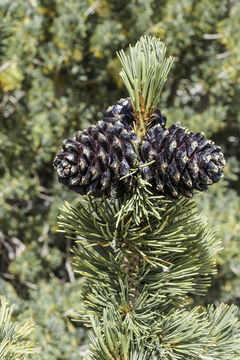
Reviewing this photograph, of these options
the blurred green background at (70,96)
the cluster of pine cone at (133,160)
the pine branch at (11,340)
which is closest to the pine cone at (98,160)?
the cluster of pine cone at (133,160)

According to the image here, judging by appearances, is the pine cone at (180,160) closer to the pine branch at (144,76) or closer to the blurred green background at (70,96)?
the pine branch at (144,76)

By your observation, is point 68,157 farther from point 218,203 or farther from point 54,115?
point 218,203

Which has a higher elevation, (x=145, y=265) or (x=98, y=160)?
(x=98, y=160)

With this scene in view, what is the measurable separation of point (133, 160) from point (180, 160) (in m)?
0.04

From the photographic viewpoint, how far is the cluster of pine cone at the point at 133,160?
0.26m

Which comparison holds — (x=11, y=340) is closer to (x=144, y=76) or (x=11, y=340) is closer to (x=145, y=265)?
(x=145, y=265)

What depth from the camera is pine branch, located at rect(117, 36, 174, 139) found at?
29 cm

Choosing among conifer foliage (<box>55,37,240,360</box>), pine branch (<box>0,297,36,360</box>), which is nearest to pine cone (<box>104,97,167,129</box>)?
conifer foliage (<box>55,37,240,360</box>)

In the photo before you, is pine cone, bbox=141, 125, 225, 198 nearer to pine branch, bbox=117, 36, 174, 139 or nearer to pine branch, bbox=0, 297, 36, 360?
pine branch, bbox=117, 36, 174, 139

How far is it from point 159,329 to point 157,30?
0.96 m

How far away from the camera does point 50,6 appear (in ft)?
3.54

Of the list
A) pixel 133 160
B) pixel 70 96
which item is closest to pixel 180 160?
pixel 133 160

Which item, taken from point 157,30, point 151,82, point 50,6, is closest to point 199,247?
point 151,82

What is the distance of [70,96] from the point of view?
1.10m
